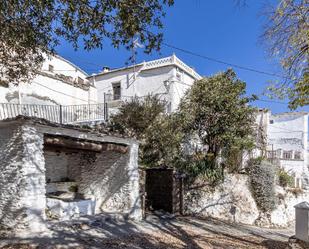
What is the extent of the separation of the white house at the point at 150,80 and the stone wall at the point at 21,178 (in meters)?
12.0

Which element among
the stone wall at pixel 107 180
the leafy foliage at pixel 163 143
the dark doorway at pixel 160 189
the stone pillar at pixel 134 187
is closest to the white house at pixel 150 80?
the leafy foliage at pixel 163 143

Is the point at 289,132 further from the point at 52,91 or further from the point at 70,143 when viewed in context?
the point at 70,143

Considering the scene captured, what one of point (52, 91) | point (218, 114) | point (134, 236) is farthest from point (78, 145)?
point (52, 91)

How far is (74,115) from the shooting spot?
59.6ft

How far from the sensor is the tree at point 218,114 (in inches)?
520

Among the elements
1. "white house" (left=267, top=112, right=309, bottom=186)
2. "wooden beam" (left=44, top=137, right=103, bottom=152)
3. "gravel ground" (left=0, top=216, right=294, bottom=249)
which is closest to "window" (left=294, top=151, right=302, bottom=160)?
"white house" (left=267, top=112, right=309, bottom=186)

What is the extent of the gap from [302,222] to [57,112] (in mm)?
14216

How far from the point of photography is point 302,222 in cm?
695

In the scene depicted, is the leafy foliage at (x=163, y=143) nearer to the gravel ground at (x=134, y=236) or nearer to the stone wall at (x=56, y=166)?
the gravel ground at (x=134, y=236)

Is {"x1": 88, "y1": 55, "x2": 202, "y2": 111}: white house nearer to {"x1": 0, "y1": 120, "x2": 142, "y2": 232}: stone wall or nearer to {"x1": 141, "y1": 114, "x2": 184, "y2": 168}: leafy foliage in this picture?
{"x1": 141, "y1": 114, "x2": 184, "y2": 168}: leafy foliage

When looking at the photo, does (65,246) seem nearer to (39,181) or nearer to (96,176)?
(39,181)

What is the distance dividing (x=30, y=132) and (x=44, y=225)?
2.34 meters

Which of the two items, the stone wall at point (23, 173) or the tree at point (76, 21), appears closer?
the tree at point (76, 21)

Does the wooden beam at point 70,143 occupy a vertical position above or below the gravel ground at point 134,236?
above
